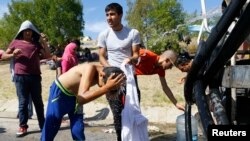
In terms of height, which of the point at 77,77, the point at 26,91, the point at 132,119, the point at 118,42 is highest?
Result: the point at 118,42

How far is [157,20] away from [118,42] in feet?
86.4

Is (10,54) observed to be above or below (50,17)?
below

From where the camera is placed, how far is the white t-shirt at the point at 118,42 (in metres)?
4.97

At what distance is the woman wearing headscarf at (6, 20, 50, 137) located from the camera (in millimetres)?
6047

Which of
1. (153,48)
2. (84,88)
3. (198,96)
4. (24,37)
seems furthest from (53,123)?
(153,48)

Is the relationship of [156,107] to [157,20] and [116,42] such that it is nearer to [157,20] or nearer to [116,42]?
→ [116,42]

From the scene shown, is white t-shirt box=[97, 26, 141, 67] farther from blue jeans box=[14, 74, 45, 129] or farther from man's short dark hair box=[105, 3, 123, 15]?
blue jeans box=[14, 74, 45, 129]

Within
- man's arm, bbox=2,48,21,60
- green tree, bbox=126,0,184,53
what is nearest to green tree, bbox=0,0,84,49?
green tree, bbox=126,0,184,53

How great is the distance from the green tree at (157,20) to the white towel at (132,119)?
15.5 m

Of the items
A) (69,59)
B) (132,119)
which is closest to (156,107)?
(69,59)

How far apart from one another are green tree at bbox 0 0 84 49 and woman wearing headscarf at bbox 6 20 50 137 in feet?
111

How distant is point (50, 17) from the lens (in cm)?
4056

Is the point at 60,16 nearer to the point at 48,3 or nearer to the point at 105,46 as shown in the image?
the point at 48,3

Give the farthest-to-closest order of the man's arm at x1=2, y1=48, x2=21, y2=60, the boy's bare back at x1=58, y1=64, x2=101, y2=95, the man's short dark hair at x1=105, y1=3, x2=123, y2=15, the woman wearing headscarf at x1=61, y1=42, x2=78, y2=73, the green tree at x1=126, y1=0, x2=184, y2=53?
the green tree at x1=126, y1=0, x2=184, y2=53 < the woman wearing headscarf at x1=61, y1=42, x2=78, y2=73 < the man's arm at x1=2, y1=48, x2=21, y2=60 < the man's short dark hair at x1=105, y1=3, x2=123, y2=15 < the boy's bare back at x1=58, y1=64, x2=101, y2=95
